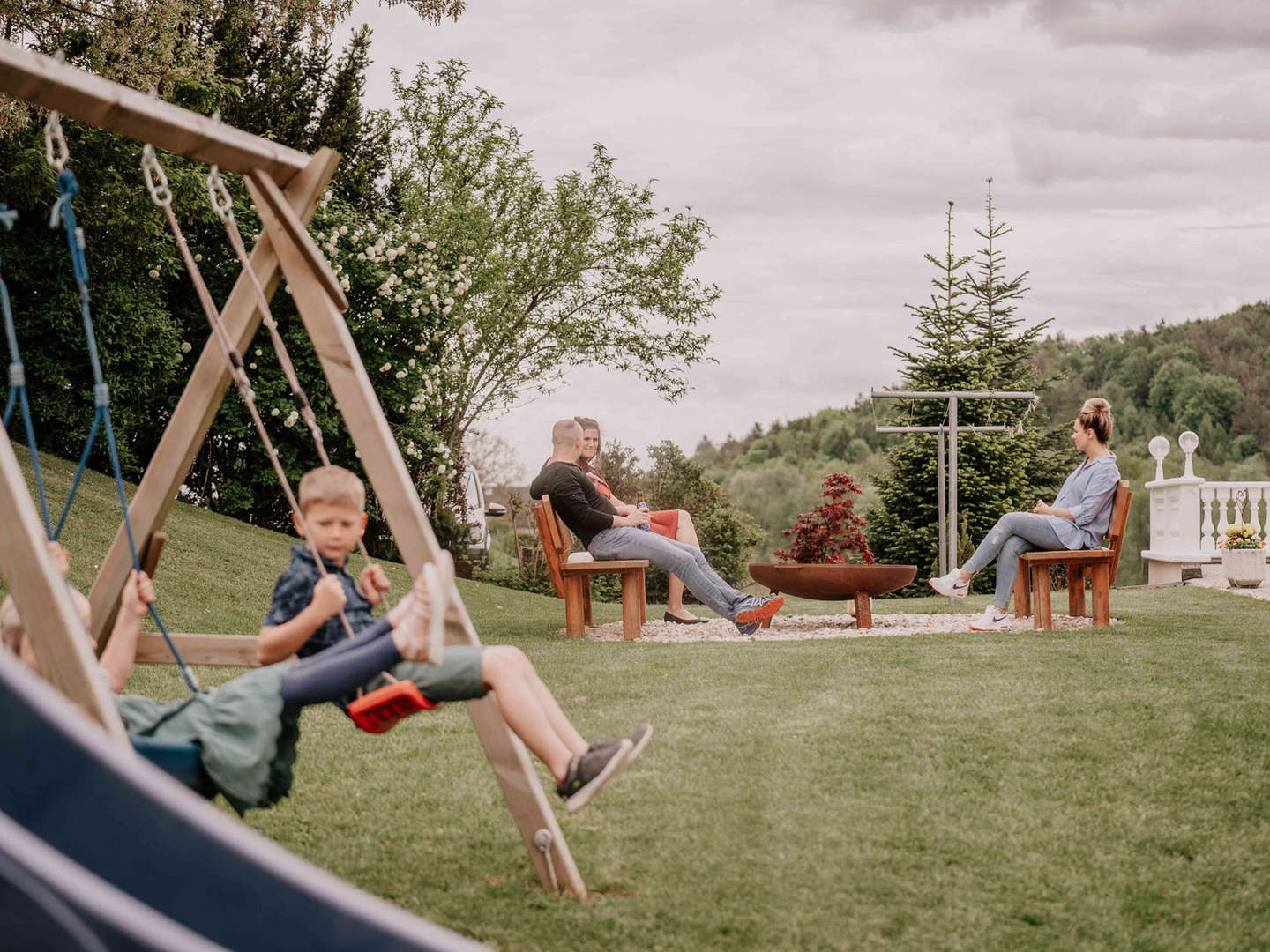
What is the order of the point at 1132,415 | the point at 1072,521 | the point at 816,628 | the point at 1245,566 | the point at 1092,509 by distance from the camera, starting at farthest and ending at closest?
the point at 1132,415 < the point at 1245,566 < the point at 816,628 < the point at 1072,521 < the point at 1092,509

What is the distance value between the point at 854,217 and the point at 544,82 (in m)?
7.98

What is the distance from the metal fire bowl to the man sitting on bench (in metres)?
0.27

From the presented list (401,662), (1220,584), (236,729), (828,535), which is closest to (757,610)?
(828,535)

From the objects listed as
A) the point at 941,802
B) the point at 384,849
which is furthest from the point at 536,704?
the point at 941,802

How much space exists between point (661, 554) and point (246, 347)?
201 inches

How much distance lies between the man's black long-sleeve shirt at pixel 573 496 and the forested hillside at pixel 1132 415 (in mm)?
23182

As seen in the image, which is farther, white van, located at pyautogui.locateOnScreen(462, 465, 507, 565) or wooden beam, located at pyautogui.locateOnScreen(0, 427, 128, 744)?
white van, located at pyautogui.locateOnScreen(462, 465, 507, 565)

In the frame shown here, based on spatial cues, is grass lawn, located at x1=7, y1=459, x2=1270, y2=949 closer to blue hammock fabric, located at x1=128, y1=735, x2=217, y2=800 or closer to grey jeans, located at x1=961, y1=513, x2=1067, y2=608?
blue hammock fabric, located at x1=128, y1=735, x2=217, y2=800

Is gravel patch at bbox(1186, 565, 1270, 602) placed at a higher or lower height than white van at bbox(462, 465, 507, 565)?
lower

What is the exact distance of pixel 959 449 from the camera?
1834cm

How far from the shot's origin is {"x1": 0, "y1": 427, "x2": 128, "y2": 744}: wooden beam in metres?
1.77

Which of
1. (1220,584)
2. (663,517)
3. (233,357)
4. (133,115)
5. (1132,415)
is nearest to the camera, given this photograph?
(133,115)

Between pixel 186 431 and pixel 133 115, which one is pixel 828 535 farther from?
pixel 133 115

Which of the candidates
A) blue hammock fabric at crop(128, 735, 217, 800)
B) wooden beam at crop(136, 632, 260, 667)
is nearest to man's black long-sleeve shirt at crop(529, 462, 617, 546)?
wooden beam at crop(136, 632, 260, 667)
